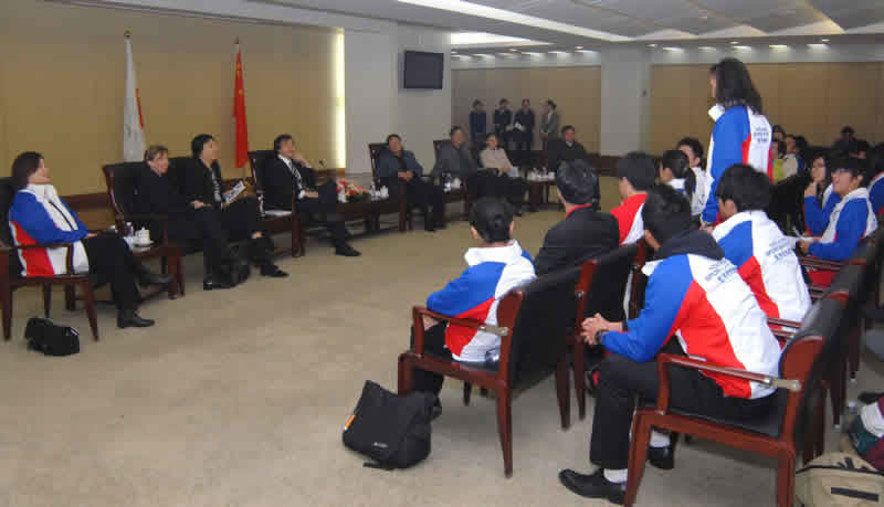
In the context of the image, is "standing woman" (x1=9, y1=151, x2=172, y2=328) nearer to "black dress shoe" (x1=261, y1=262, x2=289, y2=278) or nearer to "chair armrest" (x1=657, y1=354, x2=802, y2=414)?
"black dress shoe" (x1=261, y1=262, x2=289, y2=278)

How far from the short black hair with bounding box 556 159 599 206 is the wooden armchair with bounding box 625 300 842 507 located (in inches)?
48.5

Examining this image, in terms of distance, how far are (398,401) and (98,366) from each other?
7.07ft

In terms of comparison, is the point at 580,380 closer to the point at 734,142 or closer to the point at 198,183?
the point at 734,142

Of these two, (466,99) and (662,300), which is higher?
(466,99)

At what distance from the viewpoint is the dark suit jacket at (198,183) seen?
21.4 ft

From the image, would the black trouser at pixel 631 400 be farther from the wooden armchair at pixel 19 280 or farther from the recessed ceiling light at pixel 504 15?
the recessed ceiling light at pixel 504 15

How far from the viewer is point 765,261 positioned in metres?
3.05

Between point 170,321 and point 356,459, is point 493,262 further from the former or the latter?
point 170,321

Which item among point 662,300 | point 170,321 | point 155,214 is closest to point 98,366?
point 170,321

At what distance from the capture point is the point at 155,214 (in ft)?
19.6

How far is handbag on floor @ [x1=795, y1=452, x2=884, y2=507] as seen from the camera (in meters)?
2.41

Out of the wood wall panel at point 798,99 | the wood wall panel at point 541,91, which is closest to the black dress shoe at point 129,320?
the wood wall panel at point 541,91

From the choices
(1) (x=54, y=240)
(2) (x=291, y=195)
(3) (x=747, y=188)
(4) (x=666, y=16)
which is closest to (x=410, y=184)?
(2) (x=291, y=195)

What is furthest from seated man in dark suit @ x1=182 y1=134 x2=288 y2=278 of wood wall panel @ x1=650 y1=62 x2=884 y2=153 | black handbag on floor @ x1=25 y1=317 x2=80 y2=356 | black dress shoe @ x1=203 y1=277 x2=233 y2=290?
wood wall panel @ x1=650 y1=62 x2=884 y2=153
